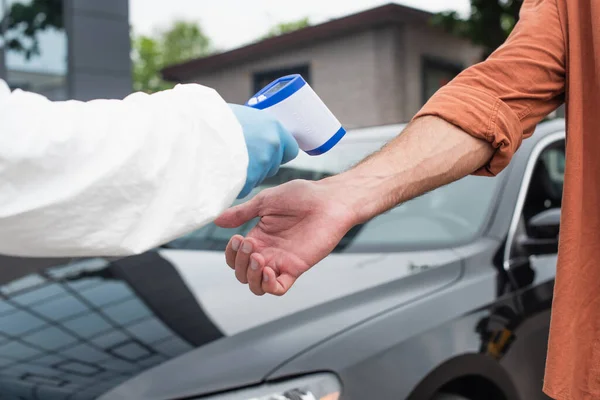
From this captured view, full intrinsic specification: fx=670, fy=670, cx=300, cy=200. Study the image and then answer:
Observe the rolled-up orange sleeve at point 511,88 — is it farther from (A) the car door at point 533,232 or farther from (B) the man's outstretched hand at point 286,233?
(A) the car door at point 533,232

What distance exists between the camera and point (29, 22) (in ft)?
25.1

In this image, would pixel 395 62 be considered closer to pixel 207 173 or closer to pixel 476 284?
pixel 476 284

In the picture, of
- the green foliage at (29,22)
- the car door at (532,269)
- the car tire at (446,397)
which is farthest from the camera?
the green foliage at (29,22)

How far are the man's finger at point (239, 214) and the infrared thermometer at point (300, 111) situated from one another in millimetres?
146

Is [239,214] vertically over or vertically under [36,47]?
over

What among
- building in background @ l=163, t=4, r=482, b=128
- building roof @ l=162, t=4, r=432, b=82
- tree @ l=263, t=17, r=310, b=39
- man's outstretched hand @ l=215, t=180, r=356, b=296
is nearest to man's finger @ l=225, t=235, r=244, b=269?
man's outstretched hand @ l=215, t=180, r=356, b=296

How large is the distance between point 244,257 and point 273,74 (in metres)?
12.8

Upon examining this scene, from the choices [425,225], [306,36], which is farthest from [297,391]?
[306,36]

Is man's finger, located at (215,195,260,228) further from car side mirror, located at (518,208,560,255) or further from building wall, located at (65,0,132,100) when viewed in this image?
building wall, located at (65,0,132,100)

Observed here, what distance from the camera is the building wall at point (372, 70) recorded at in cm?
1227

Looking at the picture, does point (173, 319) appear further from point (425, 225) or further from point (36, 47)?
point (36, 47)

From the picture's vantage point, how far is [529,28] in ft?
4.23

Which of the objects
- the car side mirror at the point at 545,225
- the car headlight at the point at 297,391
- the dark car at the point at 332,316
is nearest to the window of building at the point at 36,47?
the dark car at the point at 332,316

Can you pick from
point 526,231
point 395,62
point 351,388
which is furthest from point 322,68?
point 351,388
